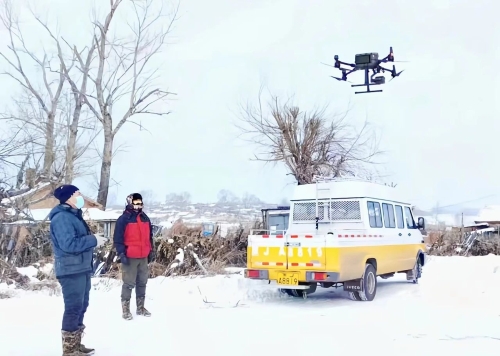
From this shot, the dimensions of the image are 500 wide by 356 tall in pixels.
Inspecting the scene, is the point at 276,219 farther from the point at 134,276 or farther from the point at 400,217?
the point at 134,276

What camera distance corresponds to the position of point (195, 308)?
29.8 ft

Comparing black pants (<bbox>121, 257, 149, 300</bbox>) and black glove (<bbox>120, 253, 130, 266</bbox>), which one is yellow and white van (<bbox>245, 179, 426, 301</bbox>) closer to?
black pants (<bbox>121, 257, 149, 300</bbox>)

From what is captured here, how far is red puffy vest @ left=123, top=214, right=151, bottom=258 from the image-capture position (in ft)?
26.2

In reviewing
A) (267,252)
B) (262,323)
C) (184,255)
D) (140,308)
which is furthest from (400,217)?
(140,308)

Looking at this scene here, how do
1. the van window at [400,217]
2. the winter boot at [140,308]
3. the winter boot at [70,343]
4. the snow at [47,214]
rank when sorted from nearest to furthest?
the winter boot at [70,343] < the winter boot at [140,308] < the van window at [400,217] < the snow at [47,214]

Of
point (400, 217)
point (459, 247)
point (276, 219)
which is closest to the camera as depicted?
point (400, 217)

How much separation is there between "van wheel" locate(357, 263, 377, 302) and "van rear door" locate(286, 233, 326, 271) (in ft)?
3.96

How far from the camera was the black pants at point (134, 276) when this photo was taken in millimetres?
7957

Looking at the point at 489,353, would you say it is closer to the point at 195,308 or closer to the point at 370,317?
the point at 370,317

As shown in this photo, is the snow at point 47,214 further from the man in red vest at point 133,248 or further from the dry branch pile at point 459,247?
the dry branch pile at point 459,247

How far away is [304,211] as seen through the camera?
11859 millimetres

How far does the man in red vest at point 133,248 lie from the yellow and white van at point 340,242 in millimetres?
2659

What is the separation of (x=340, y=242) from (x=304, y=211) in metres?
2.25

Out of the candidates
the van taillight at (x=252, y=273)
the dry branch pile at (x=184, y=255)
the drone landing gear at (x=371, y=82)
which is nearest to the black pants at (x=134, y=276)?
the van taillight at (x=252, y=273)
